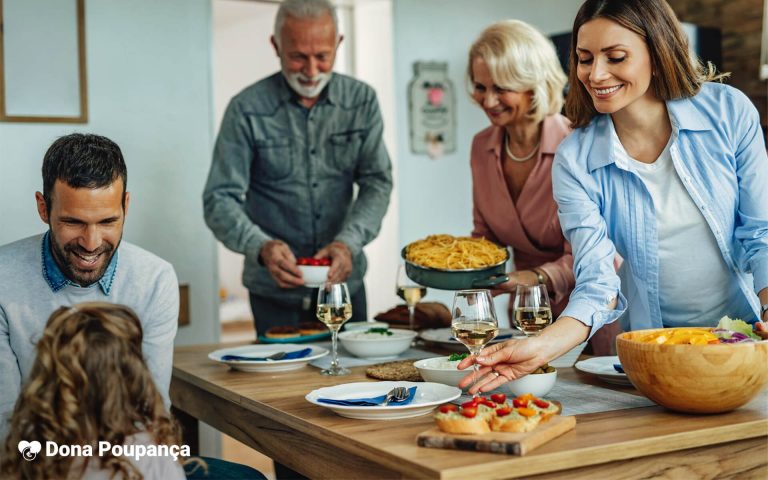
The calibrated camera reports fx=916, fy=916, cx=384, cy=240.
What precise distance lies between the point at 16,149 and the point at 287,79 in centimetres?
128

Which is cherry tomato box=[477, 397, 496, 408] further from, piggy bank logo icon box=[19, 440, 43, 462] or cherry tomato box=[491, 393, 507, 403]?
piggy bank logo icon box=[19, 440, 43, 462]

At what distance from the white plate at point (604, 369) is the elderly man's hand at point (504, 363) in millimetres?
274

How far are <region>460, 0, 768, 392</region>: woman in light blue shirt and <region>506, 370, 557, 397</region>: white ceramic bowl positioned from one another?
145 millimetres

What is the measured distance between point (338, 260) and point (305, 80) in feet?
2.41

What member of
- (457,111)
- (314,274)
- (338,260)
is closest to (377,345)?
(314,274)

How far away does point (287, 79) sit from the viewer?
11.3 ft

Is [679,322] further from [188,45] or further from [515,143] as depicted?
[188,45]

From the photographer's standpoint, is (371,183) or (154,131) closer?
(371,183)

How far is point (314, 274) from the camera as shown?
2.94m

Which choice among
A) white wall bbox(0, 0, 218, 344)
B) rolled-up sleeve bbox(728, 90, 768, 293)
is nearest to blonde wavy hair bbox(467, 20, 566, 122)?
rolled-up sleeve bbox(728, 90, 768, 293)

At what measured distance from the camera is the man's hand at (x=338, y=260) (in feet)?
9.92

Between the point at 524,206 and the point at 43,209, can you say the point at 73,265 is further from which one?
the point at 524,206

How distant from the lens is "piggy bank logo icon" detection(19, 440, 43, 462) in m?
1.48

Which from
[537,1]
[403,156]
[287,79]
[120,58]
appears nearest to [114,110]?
[120,58]
